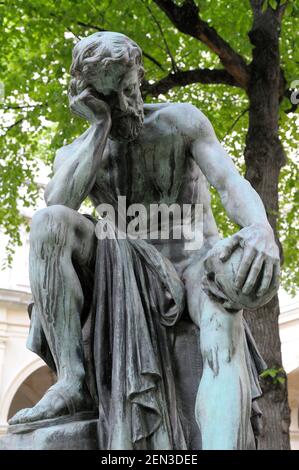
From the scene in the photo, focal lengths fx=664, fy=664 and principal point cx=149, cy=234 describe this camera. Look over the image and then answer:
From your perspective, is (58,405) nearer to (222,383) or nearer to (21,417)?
(21,417)

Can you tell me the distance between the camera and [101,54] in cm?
239

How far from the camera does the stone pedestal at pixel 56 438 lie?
2.06 metres

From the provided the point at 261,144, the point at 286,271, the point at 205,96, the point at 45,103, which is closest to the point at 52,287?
the point at 261,144

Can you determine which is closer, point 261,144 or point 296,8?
point 296,8

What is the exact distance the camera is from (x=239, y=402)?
2025 millimetres

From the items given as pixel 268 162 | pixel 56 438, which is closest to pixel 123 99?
pixel 56 438

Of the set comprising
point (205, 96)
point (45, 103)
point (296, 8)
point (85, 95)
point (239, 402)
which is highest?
point (205, 96)

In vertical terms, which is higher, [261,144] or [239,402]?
[261,144]

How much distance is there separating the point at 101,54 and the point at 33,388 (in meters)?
18.3

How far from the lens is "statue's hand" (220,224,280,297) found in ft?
6.68

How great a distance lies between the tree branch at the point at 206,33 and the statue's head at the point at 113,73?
5.07 meters

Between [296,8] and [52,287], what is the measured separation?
5044mm

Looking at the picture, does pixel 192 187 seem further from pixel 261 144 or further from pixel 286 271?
pixel 286 271

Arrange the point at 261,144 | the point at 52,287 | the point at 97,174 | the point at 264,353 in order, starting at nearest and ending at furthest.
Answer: the point at 52,287
the point at 97,174
the point at 264,353
the point at 261,144
